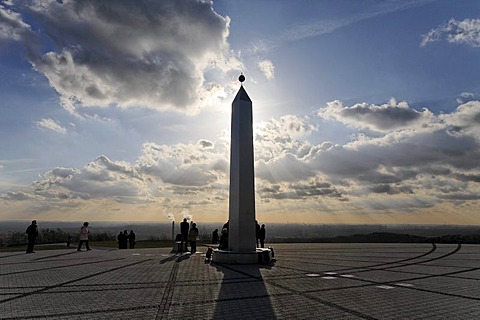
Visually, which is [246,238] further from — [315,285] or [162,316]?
[162,316]

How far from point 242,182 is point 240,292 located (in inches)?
286

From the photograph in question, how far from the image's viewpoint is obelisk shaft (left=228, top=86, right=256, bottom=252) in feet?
52.1

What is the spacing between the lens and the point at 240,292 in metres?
9.18

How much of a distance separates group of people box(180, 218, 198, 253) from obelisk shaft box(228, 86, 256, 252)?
520 cm

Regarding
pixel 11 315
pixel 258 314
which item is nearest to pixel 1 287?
pixel 11 315

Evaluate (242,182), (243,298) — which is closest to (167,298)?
(243,298)

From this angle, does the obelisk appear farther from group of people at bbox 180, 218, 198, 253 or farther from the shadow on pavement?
group of people at bbox 180, 218, 198, 253

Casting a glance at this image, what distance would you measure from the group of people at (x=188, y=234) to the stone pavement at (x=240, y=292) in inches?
261

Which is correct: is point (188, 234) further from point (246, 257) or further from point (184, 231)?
point (246, 257)

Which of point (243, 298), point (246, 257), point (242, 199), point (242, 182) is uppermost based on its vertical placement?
point (242, 182)

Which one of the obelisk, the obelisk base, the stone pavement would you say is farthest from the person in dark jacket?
the stone pavement

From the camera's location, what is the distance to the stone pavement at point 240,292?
23.5 ft

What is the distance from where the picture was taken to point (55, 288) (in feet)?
31.8

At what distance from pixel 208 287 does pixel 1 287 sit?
5.57 m
